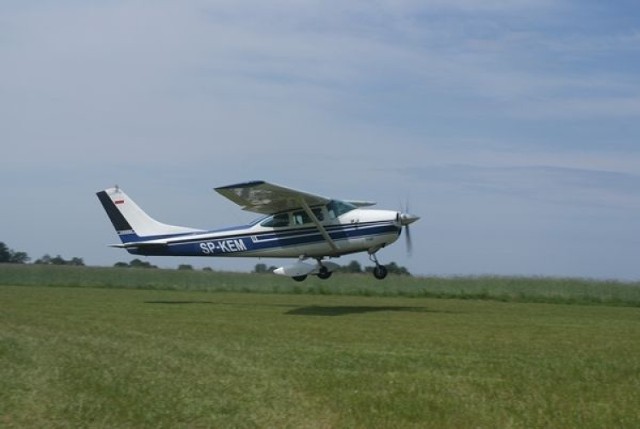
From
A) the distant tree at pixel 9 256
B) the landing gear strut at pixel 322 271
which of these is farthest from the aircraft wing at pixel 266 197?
the distant tree at pixel 9 256

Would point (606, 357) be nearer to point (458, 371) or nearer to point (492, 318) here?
point (458, 371)

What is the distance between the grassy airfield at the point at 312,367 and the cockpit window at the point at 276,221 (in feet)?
11.2

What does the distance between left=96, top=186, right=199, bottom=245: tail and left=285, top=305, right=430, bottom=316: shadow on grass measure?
5.71 m

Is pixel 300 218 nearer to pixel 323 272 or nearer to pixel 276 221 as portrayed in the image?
pixel 276 221

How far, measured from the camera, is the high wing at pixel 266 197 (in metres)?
24.5

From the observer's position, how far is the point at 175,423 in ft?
28.5

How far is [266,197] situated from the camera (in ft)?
85.6

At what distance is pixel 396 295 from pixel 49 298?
42.3ft

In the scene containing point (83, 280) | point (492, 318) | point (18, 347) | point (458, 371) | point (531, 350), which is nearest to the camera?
point (458, 371)

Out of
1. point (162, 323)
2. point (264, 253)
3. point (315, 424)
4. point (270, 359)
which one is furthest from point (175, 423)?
point (264, 253)

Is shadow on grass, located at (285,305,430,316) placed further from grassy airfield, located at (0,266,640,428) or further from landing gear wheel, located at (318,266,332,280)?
landing gear wheel, located at (318,266,332,280)

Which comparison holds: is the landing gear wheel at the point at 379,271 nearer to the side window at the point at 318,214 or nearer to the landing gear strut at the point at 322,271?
the landing gear strut at the point at 322,271

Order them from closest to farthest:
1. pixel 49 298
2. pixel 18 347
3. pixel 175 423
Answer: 1. pixel 175 423
2. pixel 18 347
3. pixel 49 298

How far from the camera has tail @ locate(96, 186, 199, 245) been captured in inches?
1154
